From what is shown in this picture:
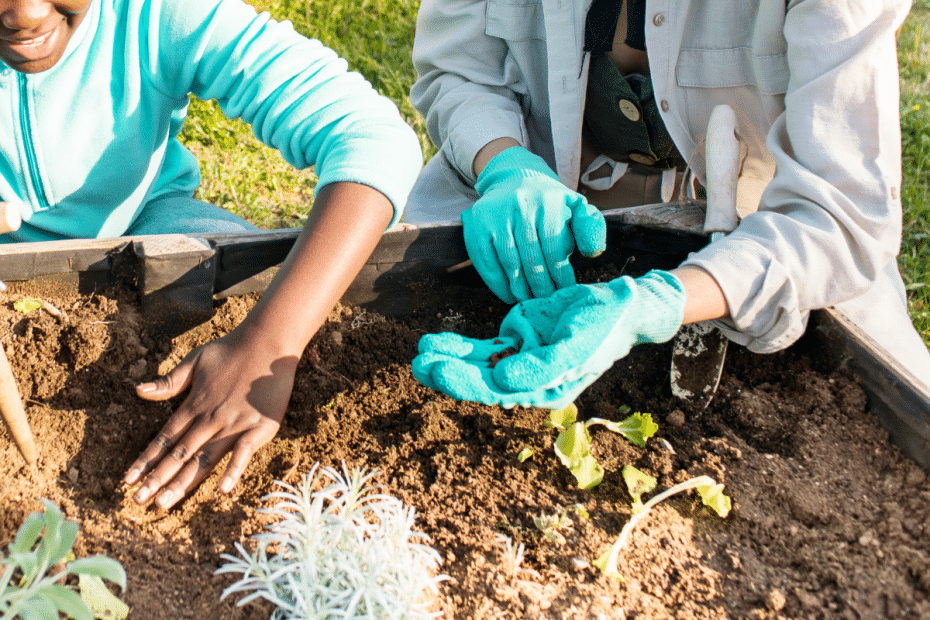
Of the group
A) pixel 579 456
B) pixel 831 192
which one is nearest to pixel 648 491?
pixel 579 456

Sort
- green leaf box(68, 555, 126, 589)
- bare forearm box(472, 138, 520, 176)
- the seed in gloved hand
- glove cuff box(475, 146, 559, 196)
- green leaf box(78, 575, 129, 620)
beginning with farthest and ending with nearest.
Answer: bare forearm box(472, 138, 520, 176) < glove cuff box(475, 146, 559, 196) < the seed in gloved hand < green leaf box(78, 575, 129, 620) < green leaf box(68, 555, 126, 589)

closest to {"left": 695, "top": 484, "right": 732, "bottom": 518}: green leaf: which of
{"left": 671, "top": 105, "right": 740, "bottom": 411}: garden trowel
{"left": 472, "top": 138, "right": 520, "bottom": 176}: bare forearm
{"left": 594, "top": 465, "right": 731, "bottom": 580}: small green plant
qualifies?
{"left": 594, "top": 465, "right": 731, "bottom": 580}: small green plant

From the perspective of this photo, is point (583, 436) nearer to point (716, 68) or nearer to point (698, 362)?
point (698, 362)

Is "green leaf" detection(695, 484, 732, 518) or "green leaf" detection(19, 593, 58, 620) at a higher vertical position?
"green leaf" detection(19, 593, 58, 620)

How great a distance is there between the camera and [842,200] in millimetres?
1396

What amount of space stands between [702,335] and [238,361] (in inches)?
38.0

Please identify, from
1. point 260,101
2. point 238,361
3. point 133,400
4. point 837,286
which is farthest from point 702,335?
point 133,400

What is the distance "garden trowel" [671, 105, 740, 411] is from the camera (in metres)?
1.50

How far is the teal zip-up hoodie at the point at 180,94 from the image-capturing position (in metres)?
1.50

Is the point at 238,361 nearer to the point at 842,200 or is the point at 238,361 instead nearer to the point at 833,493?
the point at 833,493

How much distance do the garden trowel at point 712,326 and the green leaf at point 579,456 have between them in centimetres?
31

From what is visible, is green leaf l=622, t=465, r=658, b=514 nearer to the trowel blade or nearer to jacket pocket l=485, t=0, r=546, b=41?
the trowel blade

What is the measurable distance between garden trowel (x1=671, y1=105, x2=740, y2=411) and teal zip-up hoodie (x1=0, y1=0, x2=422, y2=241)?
2.20ft

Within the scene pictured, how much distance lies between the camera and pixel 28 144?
1559mm
